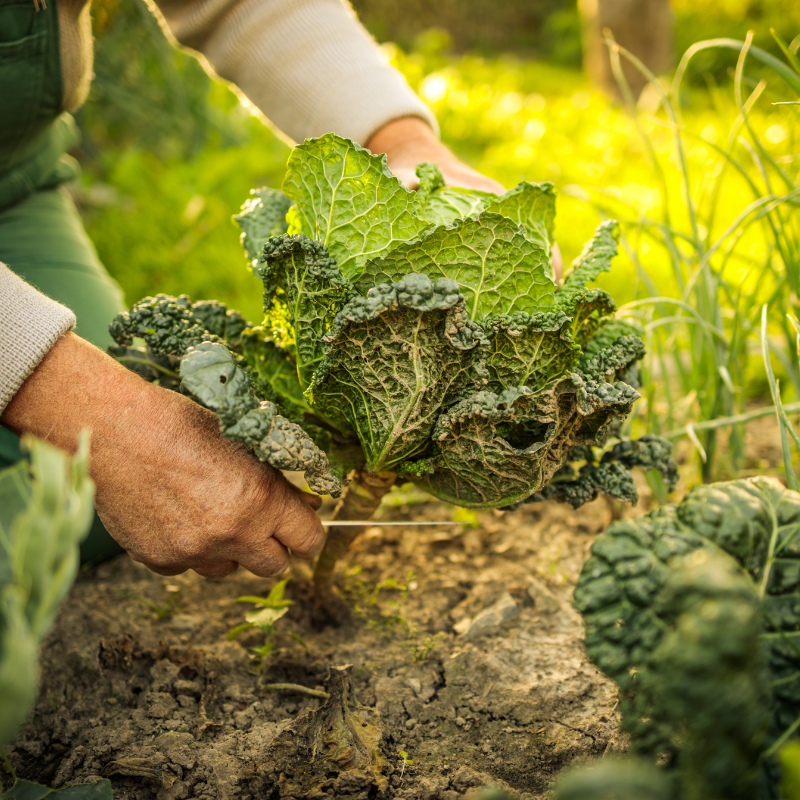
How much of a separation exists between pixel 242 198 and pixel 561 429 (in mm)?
3492

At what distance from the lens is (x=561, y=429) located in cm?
132

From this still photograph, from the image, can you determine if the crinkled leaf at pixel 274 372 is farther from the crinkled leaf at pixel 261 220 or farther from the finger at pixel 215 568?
the finger at pixel 215 568

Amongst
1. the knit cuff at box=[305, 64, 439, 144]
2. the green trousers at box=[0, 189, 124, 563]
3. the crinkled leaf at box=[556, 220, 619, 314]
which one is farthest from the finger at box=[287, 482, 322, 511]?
the knit cuff at box=[305, 64, 439, 144]

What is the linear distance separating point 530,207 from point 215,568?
1.13 meters

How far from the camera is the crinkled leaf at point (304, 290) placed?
1.27 m

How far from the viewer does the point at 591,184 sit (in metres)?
4.44

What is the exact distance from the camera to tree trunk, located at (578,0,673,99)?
24.1 ft

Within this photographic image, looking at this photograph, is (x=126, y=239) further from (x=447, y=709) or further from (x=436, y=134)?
(x=447, y=709)

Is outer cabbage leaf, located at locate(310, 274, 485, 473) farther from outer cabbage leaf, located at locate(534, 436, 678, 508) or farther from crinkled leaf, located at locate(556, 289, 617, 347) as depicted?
outer cabbage leaf, located at locate(534, 436, 678, 508)

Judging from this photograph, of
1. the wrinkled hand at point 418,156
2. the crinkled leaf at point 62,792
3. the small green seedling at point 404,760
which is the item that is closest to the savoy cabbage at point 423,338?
the wrinkled hand at point 418,156

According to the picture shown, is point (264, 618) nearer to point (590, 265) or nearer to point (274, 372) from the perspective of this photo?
point (274, 372)

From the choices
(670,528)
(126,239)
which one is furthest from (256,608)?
(126,239)

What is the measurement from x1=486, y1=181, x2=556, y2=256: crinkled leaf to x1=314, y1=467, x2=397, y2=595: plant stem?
26.6 inches

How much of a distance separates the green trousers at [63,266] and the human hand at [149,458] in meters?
0.74
